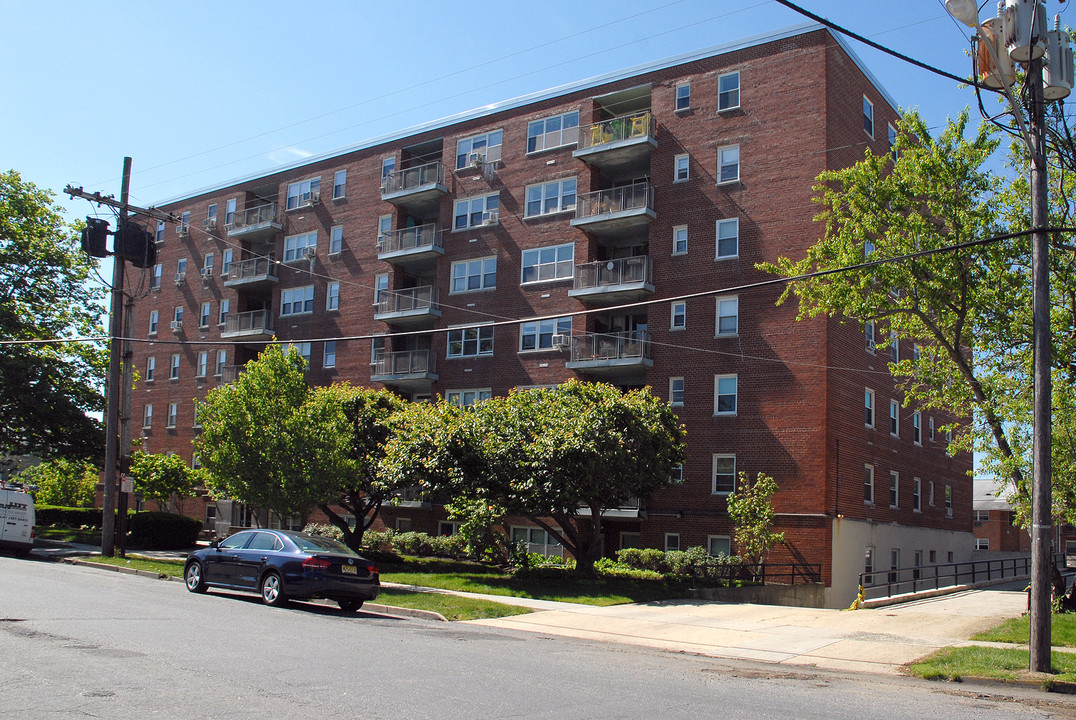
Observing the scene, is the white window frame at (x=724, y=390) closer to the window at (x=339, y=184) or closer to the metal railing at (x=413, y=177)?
the metal railing at (x=413, y=177)

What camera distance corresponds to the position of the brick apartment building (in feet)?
97.6

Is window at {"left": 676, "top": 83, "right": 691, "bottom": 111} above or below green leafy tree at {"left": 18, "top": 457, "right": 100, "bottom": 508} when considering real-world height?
above

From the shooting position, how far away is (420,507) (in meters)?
37.8

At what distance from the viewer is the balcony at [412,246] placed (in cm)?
3881

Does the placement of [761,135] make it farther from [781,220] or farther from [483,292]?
[483,292]

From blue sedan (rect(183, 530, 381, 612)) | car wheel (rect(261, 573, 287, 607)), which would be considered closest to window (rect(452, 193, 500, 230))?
blue sedan (rect(183, 530, 381, 612))

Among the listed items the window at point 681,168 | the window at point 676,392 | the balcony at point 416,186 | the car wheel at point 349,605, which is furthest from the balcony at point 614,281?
the car wheel at point 349,605

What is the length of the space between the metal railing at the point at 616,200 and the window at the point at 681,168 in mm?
986

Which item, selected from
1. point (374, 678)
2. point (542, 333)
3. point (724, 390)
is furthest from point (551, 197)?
point (374, 678)

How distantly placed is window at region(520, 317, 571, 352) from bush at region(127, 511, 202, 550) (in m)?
15.6

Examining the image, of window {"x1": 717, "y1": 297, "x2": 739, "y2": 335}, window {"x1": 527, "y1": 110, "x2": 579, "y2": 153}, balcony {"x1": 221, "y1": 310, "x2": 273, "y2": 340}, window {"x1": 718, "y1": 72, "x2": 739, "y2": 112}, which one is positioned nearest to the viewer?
window {"x1": 717, "y1": 297, "x2": 739, "y2": 335}

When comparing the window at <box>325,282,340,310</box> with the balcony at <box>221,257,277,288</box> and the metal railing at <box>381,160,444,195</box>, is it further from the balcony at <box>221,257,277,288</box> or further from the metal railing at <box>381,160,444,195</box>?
the metal railing at <box>381,160,444,195</box>

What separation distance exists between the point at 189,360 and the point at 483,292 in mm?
21115

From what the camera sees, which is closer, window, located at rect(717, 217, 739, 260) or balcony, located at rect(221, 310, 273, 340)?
window, located at rect(717, 217, 739, 260)
